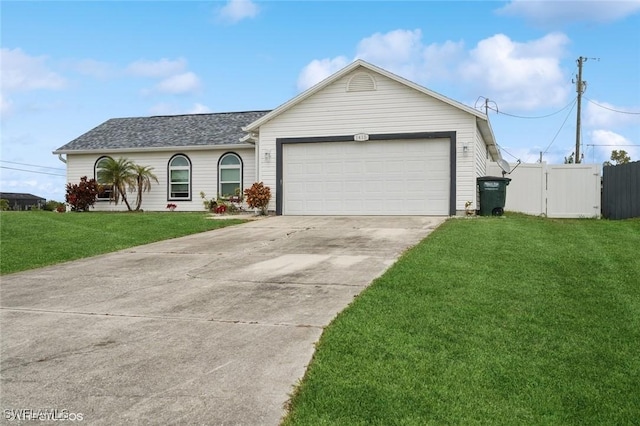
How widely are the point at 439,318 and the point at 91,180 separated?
19548mm

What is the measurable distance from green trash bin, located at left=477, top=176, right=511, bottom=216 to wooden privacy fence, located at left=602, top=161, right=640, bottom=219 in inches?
173

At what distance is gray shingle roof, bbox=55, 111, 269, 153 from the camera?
69.9 feet

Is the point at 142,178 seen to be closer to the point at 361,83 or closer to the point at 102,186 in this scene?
the point at 102,186

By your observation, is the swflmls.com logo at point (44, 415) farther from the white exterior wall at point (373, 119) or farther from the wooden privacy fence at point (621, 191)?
the wooden privacy fence at point (621, 191)

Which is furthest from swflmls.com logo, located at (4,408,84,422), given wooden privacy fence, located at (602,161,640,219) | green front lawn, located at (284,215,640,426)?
wooden privacy fence, located at (602,161,640,219)

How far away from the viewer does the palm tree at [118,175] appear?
69.1 ft

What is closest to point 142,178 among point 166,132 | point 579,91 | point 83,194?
point 83,194

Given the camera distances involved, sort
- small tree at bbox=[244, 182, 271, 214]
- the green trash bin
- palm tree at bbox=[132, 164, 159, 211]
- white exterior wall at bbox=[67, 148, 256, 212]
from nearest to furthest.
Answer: the green trash bin
small tree at bbox=[244, 182, 271, 214]
white exterior wall at bbox=[67, 148, 256, 212]
palm tree at bbox=[132, 164, 159, 211]

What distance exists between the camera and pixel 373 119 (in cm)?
1677

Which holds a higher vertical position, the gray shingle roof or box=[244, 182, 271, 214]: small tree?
the gray shingle roof

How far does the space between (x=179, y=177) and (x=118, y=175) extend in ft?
7.96

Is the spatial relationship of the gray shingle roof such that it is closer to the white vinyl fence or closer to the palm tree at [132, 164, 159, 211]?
the palm tree at [132, 164, 159, 211]

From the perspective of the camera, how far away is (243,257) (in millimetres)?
9422

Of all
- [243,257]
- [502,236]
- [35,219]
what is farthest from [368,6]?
[35,219]
